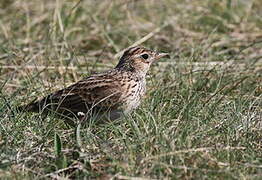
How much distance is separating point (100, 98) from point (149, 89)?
3.85 feet

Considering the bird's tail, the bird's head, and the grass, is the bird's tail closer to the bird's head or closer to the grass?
the grass

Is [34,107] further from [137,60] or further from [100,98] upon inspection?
[137,60]

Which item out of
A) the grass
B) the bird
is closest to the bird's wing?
the bird

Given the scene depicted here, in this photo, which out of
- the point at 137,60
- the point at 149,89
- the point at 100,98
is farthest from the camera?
the point at 149,89

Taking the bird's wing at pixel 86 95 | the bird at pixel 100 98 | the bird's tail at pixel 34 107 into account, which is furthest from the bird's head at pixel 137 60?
the bird's tail at pixel 34 107

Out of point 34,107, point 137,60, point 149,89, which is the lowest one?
point 149,89

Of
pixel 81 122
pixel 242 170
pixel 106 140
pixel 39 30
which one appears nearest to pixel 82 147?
pixel 106 140

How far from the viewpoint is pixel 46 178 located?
16.3ft

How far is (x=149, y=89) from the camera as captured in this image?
23.7ft

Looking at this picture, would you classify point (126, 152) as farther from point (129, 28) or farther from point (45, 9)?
point (45, 9)

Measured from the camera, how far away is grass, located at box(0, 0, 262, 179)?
509 centimetres

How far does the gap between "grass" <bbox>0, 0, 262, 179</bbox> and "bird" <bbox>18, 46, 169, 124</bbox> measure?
4.5 inches

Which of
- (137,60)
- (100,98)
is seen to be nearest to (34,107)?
(100,98)

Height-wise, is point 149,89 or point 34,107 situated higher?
point 34,107
